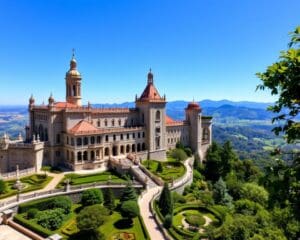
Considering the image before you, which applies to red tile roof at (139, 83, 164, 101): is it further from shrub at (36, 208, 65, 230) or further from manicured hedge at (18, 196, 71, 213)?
shrub at (36, 208, 65, 230)

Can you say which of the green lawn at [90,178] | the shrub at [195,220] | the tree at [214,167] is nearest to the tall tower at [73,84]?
the green lawn at [90,178]

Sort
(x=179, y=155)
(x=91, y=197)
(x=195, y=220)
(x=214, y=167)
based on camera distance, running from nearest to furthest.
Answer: (x=195, y=220)
(x=91, y=197)
(x=214, y=167)
(x=179, y=155)

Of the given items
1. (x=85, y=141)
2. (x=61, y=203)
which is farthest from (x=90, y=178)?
(x=61, y=203)

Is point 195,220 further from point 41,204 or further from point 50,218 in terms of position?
point 41,204

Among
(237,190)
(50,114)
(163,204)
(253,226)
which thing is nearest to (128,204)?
(163,204)

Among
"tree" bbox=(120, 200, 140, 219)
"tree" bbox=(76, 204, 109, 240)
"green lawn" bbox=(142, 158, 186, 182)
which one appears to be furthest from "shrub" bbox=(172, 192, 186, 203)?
"tree" bbox=(76, 204, 109, 240)

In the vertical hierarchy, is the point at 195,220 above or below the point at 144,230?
below

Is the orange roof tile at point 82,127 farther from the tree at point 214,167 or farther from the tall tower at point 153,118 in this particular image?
the tree at point 214,167
